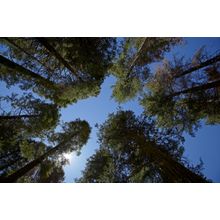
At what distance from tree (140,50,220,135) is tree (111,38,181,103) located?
0.88ft

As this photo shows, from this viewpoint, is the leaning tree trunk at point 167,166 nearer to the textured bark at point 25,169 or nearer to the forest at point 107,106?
the forest at point 107,106

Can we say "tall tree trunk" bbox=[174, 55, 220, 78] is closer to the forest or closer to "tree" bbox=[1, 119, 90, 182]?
the forest

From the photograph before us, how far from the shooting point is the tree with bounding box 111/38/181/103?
21.2 ft

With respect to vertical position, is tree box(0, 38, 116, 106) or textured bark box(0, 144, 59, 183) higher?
tree box(0, 38, 116, 106)

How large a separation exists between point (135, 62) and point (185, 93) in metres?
1.39

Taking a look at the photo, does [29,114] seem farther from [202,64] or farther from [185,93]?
[202,64]

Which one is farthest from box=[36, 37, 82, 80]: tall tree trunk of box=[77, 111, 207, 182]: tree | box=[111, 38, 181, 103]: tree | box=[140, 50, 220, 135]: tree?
box=[140, 50, 220, 135]: tree

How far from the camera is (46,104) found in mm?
6723

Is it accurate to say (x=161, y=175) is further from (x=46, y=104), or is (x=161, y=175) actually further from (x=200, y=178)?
(x=46, y=104)

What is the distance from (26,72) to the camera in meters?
6.66

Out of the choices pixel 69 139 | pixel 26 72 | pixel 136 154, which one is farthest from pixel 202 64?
pixel 26 72

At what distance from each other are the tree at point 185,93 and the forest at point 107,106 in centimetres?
2
